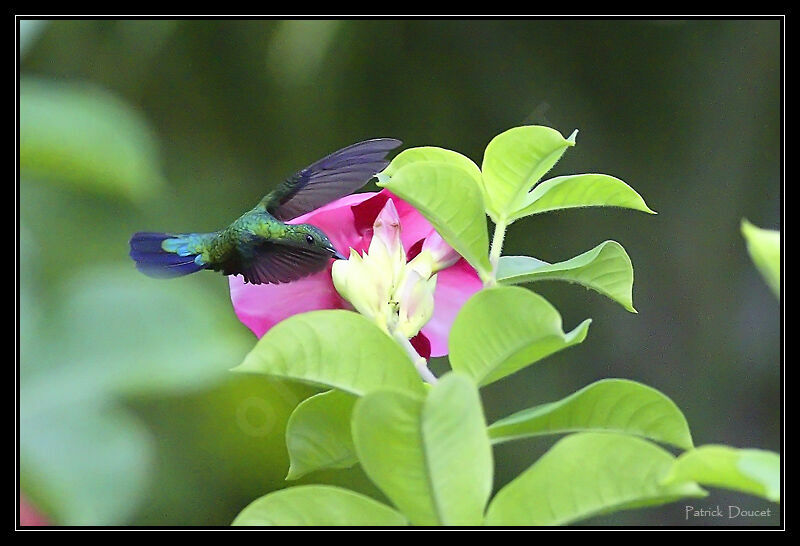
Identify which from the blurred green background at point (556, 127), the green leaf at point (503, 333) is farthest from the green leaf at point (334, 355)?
the blurred green background at point (556, 127)

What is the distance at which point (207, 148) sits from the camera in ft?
7.32

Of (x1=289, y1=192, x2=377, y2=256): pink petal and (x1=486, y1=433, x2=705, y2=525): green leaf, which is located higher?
(x1=289, y1=192, x2=377, y2=256): pink petal

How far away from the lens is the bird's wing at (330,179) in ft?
2.20

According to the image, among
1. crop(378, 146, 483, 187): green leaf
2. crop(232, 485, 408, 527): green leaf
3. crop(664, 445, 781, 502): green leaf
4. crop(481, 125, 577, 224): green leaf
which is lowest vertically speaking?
crop(232, 485, 408, 527): green leaf

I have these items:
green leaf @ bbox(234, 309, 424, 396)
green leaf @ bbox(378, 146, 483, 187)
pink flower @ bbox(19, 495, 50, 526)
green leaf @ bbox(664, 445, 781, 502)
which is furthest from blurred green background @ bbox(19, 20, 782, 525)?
green leaf @ bbox(664, 445, 781, 502)

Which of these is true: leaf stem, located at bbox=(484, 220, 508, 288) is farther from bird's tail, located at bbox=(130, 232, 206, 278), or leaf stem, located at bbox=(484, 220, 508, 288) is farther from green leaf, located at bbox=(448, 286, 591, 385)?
bird's tail, located at bbox=(130, 232, 206, 278)

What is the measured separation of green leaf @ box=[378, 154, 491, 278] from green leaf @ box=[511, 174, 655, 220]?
5 centimetres

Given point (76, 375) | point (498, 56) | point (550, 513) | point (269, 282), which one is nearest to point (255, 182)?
point (498, 56)

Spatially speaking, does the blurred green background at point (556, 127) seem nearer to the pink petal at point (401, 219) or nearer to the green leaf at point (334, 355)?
the pink petal at point (401, 219)

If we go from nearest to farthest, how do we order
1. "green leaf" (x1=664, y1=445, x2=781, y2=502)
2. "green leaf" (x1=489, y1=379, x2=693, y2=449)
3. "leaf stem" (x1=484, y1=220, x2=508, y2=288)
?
"green leaf" (x1=664, y1=445, x2=781, y2=502)
"green leaf" (x1=489, y1=379, x2=693, y2=449)
"leaf stem" (x1=484, y1=220, x2=508, y2=288)

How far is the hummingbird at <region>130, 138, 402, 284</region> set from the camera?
66cm

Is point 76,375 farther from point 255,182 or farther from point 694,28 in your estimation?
point 694,28

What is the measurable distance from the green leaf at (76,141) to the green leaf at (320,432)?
1.46 ft

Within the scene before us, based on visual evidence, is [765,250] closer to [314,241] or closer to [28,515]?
[314,241]
